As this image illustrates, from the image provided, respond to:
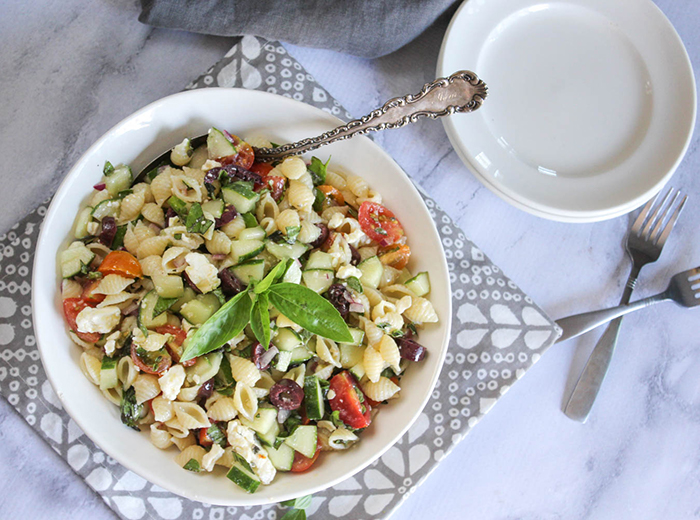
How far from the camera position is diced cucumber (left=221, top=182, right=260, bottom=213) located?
6.89 feet

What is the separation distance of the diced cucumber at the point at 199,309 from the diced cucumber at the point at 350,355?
48 centimetres

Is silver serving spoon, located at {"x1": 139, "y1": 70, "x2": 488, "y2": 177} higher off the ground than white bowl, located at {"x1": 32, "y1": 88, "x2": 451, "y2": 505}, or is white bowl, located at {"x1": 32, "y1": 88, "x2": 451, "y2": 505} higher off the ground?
silver serving spoon, located at {"x1": 139, "y1": 70, "x2": 488, "y2": 177}

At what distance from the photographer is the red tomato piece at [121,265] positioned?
2.05m

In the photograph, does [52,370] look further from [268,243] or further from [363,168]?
[363,168]

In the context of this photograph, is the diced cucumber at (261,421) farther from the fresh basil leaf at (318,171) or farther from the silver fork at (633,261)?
the silver fork at (633,261)

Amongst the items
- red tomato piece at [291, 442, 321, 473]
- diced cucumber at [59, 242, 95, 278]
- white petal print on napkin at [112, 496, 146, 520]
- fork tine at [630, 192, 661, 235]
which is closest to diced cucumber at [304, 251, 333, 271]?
red tomato piece at [291, 442, 321, 473]

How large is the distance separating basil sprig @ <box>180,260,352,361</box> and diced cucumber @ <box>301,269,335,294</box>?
0.18 meters

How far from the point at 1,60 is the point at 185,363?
170cm

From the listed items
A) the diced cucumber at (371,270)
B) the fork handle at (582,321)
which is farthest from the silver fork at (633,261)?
the diced cucumber at (371,270)

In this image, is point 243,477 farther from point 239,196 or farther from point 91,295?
point 239,196

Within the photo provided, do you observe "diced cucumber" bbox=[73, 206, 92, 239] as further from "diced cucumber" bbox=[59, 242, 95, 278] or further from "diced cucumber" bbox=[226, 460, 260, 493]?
"diced cucumber" bbox=[226, 460, 260, 493]

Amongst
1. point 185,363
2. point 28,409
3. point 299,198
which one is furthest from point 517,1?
point 28,409

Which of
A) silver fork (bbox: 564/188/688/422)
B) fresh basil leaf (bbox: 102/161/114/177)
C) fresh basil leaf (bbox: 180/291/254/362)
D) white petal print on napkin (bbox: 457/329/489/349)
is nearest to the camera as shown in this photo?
fresh basil leaf (bbox: 180/291/254/362)

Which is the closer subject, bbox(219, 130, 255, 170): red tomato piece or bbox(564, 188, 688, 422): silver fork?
bbox(219, 130, 255, 170): red tomato piece
